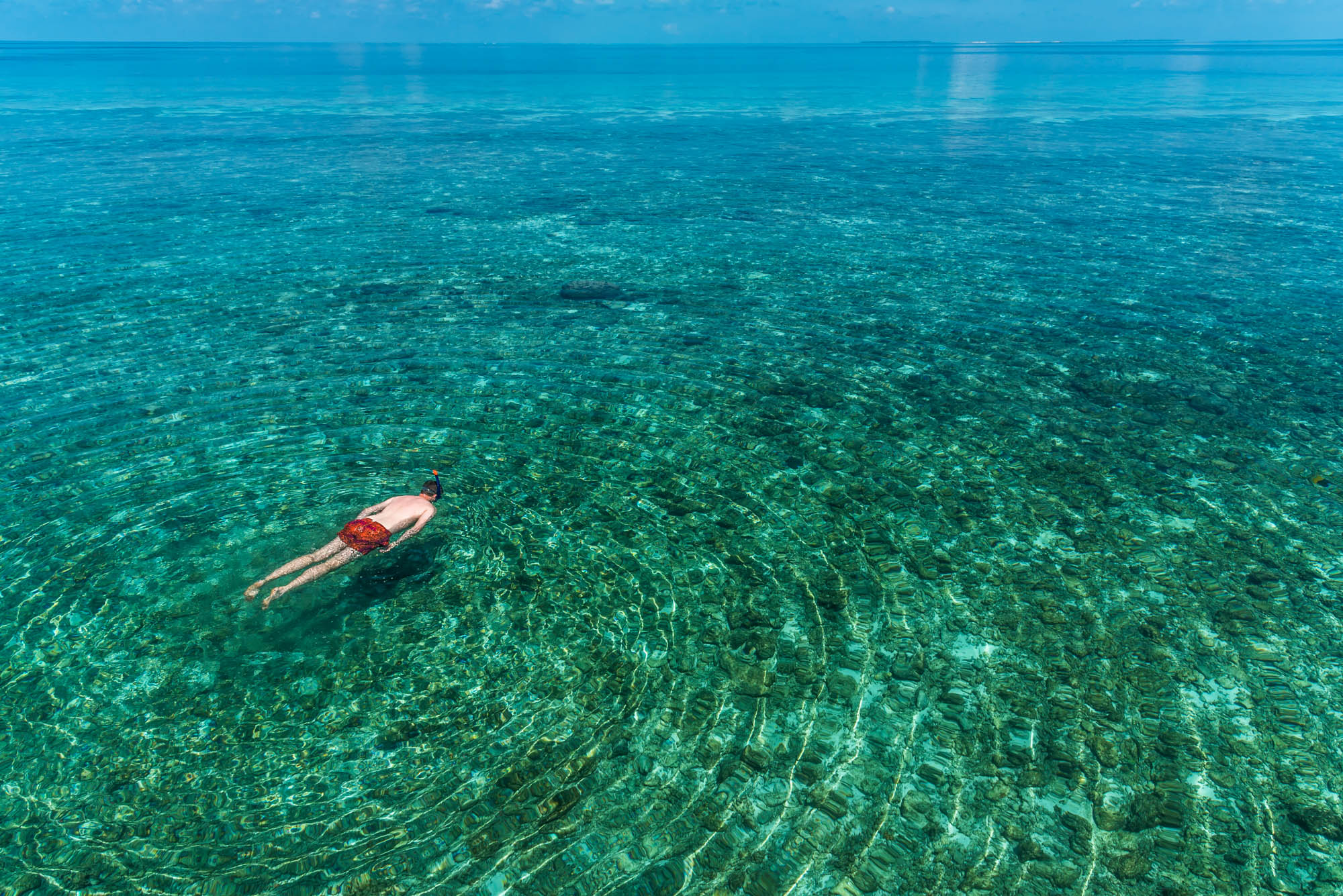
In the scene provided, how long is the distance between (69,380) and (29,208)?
23.5 metres

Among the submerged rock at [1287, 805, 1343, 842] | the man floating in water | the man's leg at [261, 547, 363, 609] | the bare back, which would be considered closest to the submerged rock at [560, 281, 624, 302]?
the man floating in water

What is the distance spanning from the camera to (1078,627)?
36.4 ft

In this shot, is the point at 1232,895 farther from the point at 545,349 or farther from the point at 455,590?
the point at 545,349

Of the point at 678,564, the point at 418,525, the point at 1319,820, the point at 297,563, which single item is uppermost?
the point at 297,563

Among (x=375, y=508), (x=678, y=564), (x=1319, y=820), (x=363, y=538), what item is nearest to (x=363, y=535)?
(x=363, y=538)

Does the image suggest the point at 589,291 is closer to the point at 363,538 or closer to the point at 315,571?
the point at 363,538

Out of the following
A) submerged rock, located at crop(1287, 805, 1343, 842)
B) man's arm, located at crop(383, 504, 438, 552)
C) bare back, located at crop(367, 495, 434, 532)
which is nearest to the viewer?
submerged rock, located at crop(1287, 805, 1343, 842)

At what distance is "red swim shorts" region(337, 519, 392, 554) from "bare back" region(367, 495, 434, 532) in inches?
10.3

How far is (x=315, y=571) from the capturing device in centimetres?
1146

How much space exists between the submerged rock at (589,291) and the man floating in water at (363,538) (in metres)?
12.0

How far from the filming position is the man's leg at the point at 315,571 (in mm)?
11164

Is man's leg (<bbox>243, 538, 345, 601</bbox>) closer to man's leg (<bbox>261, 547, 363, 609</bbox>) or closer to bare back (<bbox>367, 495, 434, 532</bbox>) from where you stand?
man's leg (<bbox>261, 547, 363, 609</bbox>)

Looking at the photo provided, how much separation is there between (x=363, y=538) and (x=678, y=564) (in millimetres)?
4861

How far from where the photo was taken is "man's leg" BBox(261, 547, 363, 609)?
11164 mm
